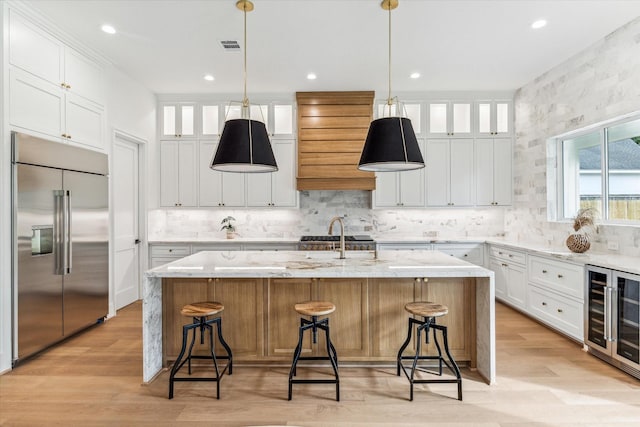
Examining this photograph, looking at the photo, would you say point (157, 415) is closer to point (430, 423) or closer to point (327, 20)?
point (430, 423)

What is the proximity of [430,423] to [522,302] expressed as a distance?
9.11 feet

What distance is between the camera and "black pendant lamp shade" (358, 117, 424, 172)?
7.78ft

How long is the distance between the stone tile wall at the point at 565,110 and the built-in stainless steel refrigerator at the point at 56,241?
5.51 meters

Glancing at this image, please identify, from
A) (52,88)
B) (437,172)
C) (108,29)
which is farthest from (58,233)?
(437,172)

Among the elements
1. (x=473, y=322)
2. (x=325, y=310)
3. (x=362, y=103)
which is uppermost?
(x=362, y=103)

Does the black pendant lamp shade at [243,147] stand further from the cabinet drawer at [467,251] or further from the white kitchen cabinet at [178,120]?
the cabinet drawer at [467,251]

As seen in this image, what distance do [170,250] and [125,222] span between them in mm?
720

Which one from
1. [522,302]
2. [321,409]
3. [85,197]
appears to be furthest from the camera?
[522,302]

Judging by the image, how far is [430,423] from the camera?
218 cm

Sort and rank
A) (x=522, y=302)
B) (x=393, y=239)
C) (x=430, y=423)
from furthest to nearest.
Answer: (x=393, y=239)
(x=522, y=302)
(x=430, y=423)

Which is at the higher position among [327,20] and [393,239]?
[327,20]

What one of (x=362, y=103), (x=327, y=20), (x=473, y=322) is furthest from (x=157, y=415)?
(x=362, y=103)

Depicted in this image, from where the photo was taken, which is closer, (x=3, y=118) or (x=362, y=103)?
(x=3, y=118)

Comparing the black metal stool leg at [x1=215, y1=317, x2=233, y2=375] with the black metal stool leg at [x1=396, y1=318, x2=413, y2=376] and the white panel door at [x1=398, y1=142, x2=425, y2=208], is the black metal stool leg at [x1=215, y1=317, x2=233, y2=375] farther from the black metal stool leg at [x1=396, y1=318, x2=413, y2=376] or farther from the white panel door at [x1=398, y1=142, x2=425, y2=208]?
the white panel door at [x1=398, y1=142, x2=425, y2=208]
